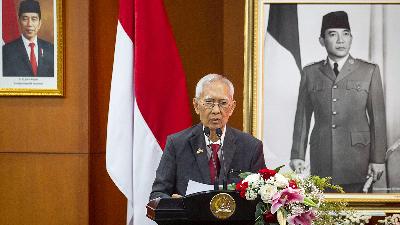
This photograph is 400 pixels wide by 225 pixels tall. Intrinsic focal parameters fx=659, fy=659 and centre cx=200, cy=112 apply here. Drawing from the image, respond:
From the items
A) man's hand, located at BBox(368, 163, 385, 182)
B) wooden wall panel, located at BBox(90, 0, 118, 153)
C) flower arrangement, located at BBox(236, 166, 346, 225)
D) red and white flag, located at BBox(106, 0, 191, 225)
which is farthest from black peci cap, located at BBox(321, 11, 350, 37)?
flower arrangement, located at BBox(236, 166, 346, 225)

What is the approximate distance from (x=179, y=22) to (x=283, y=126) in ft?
3.84

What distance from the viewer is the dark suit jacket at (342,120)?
16.1 feet

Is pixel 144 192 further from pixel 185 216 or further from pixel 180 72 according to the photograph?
pixel 185 216

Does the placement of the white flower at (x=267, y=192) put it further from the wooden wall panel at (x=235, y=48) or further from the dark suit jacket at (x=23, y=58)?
the dark suit jacket at (x=23, y=58)

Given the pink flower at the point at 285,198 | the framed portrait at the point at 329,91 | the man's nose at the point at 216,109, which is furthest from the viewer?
the framed portrait at the point at 329,91

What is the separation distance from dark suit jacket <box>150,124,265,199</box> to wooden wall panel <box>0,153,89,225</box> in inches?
65.2

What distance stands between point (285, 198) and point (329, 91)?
2487 millimetres

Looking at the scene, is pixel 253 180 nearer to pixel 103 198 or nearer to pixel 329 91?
pixel 329 91

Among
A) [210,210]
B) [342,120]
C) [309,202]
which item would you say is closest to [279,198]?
[309,202]

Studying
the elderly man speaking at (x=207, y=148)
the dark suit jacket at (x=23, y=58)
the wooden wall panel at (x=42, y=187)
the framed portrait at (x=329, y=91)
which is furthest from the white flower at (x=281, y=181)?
the dark suit jacket at (x=23, y=58)

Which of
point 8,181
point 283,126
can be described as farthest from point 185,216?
point 8,181

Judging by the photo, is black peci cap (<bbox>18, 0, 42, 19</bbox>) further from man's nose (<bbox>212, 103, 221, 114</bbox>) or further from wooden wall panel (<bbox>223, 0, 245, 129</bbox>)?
man's nose (<bbox>212, 103, 221, 114</bbox>)

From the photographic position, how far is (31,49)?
5.02 meters

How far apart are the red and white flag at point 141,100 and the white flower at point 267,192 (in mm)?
2006
